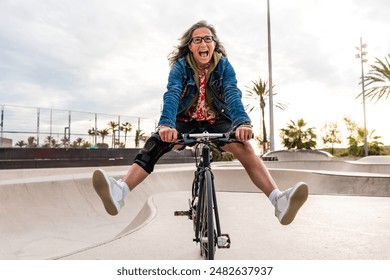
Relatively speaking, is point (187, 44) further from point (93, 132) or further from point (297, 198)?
point (93, 132)

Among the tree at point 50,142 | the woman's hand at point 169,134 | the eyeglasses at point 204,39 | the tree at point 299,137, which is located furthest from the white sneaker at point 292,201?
the tree at point 299,137

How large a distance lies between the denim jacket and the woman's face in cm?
11

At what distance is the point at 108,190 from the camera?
2.45 metres

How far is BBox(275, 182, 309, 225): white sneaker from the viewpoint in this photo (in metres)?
2.28

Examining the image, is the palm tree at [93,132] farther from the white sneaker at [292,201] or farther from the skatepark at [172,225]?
the white sneaker at [292,201]

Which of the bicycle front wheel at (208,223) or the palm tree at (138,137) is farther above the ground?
the palm tree at (138,137)

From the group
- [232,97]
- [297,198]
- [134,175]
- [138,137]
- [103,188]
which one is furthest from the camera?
[138,137]

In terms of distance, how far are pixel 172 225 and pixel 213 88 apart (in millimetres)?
1968

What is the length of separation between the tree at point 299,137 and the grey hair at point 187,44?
45446 mm

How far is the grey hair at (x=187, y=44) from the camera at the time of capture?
279cm

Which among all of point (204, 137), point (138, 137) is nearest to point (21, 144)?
point (138, 137)
